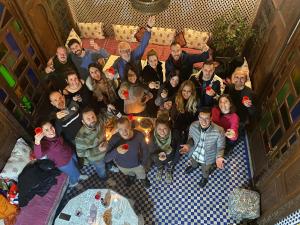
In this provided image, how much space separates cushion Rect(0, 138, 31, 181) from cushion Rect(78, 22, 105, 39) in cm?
344

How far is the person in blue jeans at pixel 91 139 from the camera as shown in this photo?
14.6 ft

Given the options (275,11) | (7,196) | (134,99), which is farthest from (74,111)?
(275,11)

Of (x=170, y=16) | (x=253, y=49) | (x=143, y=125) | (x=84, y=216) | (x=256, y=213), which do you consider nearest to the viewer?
(x=84, y=216)

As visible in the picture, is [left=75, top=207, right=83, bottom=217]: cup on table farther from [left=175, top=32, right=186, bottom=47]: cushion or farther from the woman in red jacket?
[left=175, top=32, right=186, bottom=47]: cushion

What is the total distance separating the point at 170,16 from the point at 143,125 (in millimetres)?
3329

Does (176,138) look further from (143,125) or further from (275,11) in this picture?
(275,11)

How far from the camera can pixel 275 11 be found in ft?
17.6

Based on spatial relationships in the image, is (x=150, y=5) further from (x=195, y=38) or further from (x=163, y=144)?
(x=195, y=38)

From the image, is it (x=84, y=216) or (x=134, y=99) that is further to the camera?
(x=134, y=99)

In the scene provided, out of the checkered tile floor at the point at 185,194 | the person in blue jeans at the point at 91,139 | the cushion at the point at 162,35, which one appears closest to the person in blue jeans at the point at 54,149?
the person in blue jeans at the point at 91,139

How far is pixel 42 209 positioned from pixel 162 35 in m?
4.73

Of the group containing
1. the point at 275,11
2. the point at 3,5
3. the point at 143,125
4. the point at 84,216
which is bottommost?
the point at 84,216

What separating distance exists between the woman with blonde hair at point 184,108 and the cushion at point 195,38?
2620 millimetres

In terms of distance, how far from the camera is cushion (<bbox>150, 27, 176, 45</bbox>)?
279 inches
